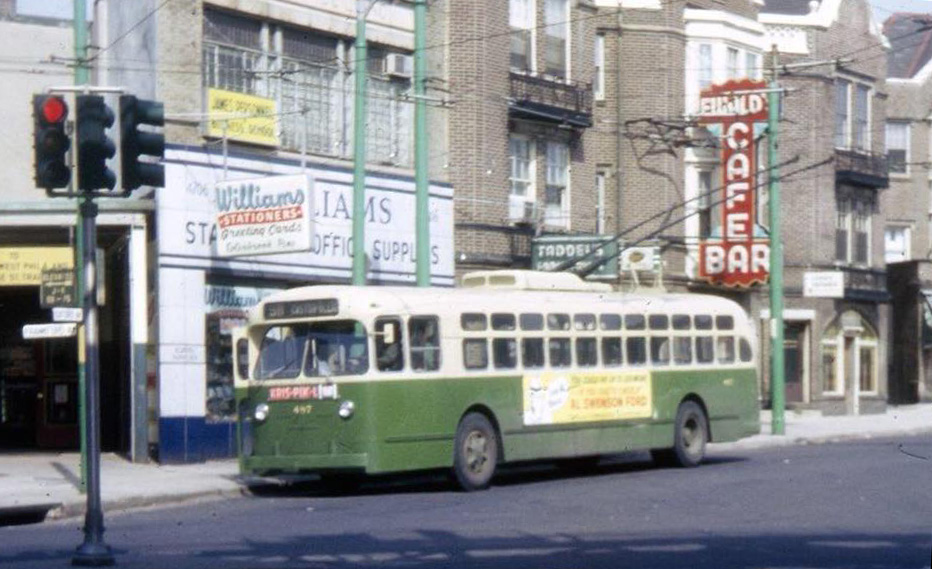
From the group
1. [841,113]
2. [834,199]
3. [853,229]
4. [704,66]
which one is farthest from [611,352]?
[853,229]

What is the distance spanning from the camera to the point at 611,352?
25359 millimetres

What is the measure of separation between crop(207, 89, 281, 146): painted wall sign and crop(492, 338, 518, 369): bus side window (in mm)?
6712

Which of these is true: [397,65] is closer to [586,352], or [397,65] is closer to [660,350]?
[660,350]

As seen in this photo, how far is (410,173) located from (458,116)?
1.93m

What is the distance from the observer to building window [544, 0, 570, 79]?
35.9 m

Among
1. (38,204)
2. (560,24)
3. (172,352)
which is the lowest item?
(172,352)

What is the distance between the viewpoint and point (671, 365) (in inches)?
1044

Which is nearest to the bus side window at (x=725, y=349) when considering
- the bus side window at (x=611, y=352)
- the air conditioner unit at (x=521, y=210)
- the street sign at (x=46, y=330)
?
the bus side window at (x=611, y=352)

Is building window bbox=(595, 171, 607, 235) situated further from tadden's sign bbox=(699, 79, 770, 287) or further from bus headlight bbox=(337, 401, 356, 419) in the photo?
bus headlight bbox=(337, 401, 356, 419)

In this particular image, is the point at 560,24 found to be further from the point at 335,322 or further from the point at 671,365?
the point at 335,322

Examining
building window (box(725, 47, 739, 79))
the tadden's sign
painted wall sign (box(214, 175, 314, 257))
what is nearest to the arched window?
the tadden's sign

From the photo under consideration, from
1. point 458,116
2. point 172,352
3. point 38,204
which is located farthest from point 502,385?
point 458,116

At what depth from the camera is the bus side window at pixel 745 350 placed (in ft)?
93.2

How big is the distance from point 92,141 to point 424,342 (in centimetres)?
811
